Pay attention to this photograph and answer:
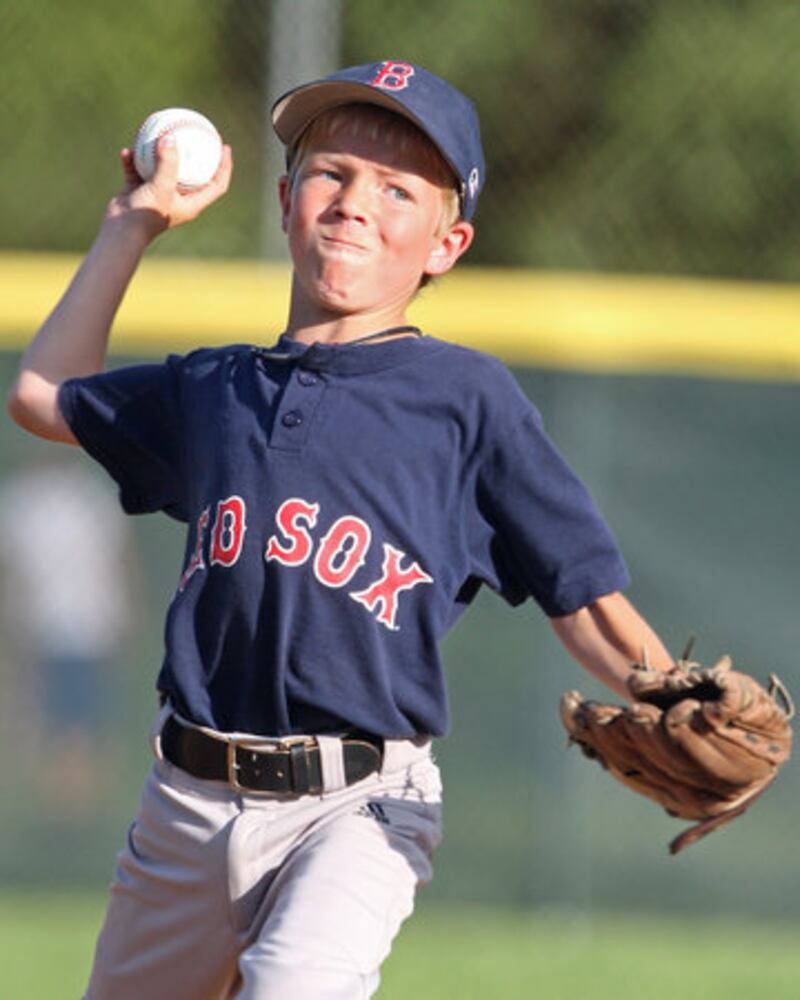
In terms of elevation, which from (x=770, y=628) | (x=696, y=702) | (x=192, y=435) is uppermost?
(x=770, y=628)

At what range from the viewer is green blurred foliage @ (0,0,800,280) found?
331 inches

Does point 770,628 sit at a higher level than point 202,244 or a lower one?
lower

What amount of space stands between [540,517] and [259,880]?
2.10ft

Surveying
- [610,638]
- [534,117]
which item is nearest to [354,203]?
[610,638]

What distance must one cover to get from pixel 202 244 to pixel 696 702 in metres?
6.13

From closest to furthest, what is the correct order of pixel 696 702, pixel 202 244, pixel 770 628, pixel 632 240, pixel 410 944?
pixel 696 702 → pixel 410 944 → pixel 770 628 → pixel 632 240 → pixel 202 244

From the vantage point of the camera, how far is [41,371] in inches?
135

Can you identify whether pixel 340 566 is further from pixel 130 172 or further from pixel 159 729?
pixel 130 172

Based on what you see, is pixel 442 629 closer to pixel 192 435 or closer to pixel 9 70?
pixel 192 435

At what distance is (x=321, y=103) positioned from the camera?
10.9 ft

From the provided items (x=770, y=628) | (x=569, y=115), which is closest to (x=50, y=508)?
(x=770, y=628)

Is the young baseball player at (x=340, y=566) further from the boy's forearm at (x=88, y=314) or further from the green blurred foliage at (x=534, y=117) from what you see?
the green blurred foliage at (x=534, y=117)

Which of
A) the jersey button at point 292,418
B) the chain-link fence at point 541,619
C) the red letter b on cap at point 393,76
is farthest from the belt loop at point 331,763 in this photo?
the chain-link fence at point 541,619

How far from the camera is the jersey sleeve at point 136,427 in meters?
3.35
